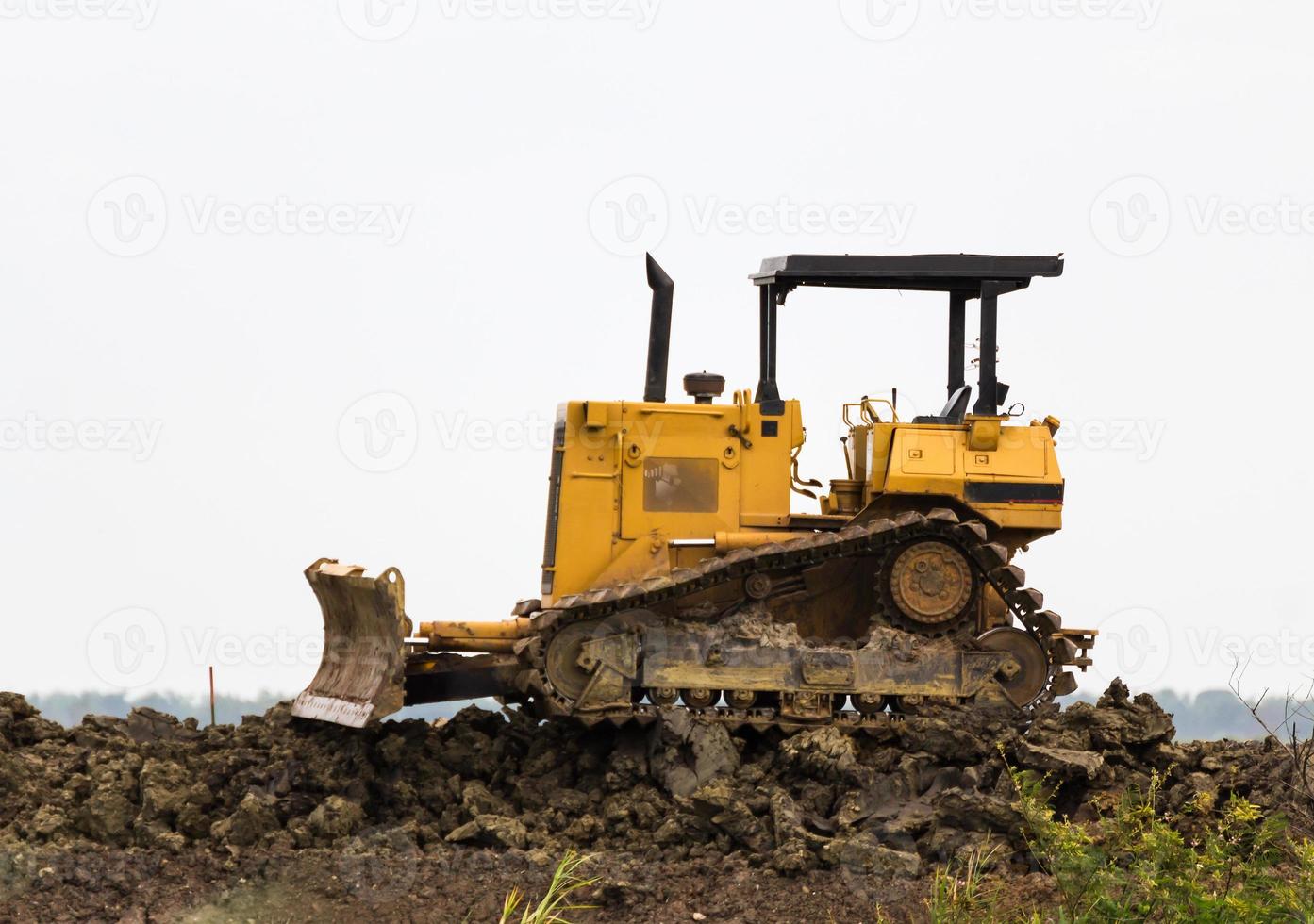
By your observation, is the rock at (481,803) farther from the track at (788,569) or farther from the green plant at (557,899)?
the green plant at (557,899)

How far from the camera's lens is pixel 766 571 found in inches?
579

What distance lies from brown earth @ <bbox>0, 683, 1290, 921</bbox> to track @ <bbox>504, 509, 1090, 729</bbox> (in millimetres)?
246

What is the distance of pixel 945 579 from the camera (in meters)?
14.6

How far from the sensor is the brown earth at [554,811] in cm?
1184

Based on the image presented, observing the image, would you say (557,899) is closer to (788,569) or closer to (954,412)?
(788,569)

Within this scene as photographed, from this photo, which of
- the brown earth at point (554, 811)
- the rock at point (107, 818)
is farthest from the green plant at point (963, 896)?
the rock at point (107, 818)

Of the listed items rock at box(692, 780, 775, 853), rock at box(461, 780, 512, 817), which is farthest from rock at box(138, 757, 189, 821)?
rock at box(692, 780, 775, 853)

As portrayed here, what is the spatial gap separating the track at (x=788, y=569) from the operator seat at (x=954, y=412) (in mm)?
1102

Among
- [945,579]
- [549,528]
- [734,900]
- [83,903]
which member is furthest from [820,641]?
[83,903]

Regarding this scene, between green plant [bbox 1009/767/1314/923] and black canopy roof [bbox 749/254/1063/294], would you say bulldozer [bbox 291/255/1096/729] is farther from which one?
green plant [bbox 1009/767/1314/923]

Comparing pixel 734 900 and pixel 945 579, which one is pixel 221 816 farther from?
pixel 945 579

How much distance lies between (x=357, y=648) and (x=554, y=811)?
256 centimetres

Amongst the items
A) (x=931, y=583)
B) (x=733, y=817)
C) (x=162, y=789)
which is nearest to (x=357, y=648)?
(x=162, y=789)

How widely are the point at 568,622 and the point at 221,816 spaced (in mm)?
2792
